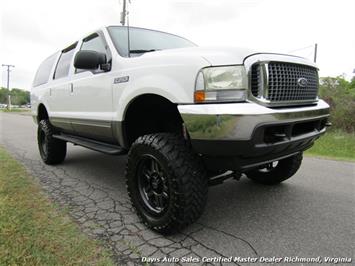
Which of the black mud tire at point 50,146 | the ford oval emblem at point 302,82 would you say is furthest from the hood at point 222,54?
the black mud tire at point 50,146

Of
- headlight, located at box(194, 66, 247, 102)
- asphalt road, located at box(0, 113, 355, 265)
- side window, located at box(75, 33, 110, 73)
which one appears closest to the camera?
headlight, located at box(194, 66, 247, 102)

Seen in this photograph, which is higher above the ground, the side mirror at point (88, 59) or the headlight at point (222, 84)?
the side mirror at point (88, 59)

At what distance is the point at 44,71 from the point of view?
5.57 meters

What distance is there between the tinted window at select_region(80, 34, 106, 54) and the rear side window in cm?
51

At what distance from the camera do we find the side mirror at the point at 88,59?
9.20ft

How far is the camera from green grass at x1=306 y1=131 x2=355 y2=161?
6.31 m

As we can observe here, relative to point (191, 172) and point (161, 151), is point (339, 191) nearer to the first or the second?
point (191, 172)

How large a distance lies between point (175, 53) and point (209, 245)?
5.33ft

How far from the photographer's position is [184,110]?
2096 millimetres

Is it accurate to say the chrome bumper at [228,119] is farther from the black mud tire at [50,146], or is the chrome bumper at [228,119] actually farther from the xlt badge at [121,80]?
the black mud tire at [50,146]

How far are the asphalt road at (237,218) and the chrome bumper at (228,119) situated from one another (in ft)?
3.06

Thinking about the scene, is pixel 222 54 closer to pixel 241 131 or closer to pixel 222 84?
pixel 222 84

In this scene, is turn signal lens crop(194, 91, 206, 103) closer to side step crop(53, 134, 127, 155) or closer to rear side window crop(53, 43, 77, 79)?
side step crop(53, 134, 127, 155)

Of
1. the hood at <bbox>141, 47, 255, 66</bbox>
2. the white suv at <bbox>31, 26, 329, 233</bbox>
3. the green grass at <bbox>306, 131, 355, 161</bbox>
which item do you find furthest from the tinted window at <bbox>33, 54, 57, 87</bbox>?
the green grass at <bbox>306, 131, 355, 161</bbox>
